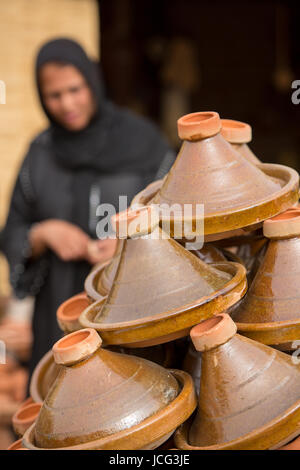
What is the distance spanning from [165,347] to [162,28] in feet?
20.8

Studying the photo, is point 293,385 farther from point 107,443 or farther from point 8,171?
point 8,171

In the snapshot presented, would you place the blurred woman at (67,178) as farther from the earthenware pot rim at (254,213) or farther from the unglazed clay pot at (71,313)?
the earthenware pot rim at (254,213)

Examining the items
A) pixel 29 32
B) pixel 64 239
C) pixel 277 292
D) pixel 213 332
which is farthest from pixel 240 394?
pixel 29 32

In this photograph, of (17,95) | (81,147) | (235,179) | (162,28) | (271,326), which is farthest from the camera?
(162,28)

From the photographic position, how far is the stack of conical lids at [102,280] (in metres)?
1.32

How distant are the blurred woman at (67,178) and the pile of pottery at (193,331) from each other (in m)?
1.35

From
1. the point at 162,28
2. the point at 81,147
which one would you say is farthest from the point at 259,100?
the point at 81,147

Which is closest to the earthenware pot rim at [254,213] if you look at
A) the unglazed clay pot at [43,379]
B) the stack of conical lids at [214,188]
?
the stack of conical lids at [214,188]

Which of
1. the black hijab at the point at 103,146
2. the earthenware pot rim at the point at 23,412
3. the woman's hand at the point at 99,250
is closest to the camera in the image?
the earthenware pot rim at the point at 23,412

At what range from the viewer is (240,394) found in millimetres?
1041

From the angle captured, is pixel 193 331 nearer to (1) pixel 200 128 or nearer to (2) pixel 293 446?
(2) pixel 293 446

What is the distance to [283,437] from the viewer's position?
984 millimetres

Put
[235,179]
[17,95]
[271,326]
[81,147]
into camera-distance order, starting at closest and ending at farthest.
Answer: [271,326]
[235,179]
[81,147]
[17,95]

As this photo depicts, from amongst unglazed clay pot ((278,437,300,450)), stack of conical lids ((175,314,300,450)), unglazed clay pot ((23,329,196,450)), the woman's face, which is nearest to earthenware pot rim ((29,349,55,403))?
unglazed clay pot ((23,329,196,450))
